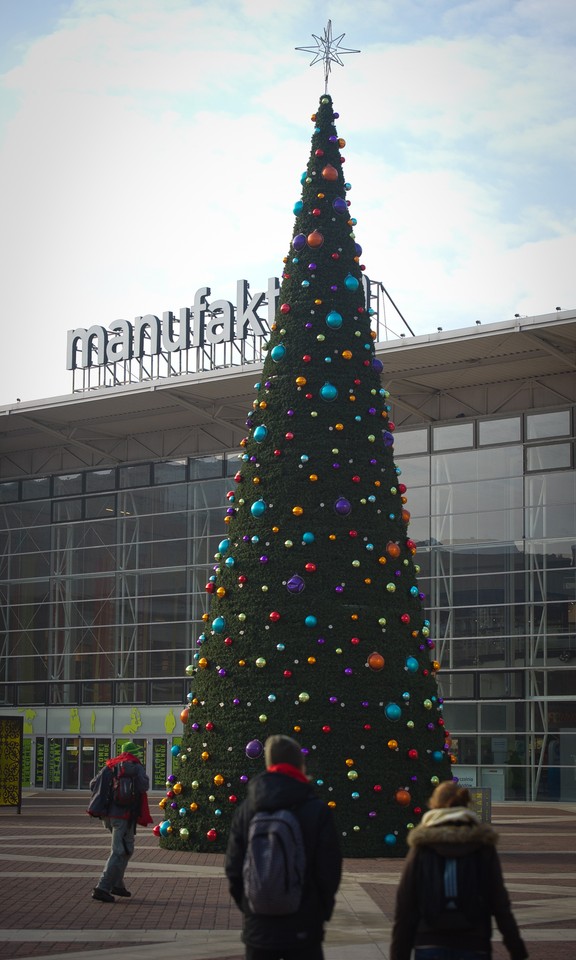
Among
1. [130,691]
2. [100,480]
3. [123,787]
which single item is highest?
[100,480]

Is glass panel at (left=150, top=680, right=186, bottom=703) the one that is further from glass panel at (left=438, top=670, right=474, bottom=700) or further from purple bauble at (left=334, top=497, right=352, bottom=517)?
purple bauble at (left=334, top=497, right=352, bottom=517)

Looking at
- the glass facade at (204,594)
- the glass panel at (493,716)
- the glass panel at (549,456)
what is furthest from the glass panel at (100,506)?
the glass panel at (549,456)

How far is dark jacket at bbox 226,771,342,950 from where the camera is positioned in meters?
4.93

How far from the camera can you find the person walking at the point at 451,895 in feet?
15.9

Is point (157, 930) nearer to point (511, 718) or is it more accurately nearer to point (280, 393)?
point (280, 393)

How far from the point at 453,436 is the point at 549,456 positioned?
2864 mm

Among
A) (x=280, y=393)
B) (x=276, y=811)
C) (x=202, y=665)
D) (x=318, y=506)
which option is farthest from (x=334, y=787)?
(x=276, y=811)

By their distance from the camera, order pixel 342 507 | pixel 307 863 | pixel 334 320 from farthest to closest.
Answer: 1. pixel 334 320
2. pixel 342 507
3. pixel 307 863

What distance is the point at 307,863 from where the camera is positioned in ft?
16.4

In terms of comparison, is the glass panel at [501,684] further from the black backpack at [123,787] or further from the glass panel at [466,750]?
the black backpack at [123,787]

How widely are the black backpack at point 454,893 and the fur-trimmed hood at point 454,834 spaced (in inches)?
1.5

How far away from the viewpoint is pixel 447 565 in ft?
113

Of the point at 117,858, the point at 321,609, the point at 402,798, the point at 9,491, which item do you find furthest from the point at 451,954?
the point at 9,491

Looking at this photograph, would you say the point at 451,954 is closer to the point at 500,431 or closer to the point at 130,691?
the point at 500,431
